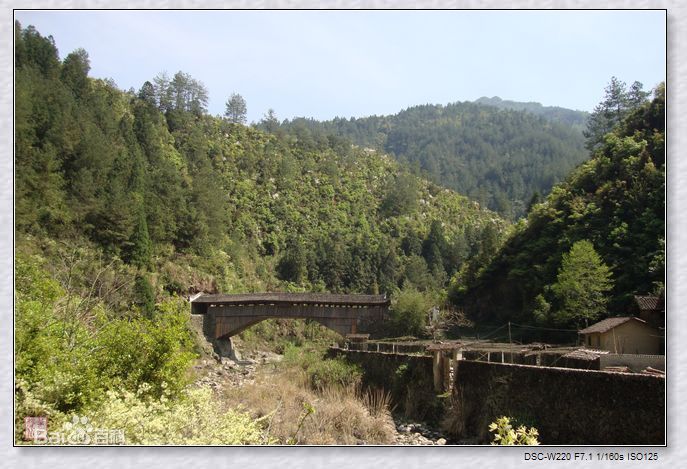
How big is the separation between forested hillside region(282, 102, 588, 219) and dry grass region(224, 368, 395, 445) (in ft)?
178

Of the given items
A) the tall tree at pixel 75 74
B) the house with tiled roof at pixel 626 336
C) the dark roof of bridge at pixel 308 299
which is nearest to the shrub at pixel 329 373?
the dark roof of bridge at pixel 308 299

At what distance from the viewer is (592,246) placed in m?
24.9

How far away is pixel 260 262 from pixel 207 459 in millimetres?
41869

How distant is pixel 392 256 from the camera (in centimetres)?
5175

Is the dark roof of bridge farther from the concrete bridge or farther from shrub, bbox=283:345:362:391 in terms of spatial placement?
shrub, bbox=283:345:362:391

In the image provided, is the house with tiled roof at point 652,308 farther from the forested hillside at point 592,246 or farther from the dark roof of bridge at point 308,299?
the dark roof of bridge at point 308,299

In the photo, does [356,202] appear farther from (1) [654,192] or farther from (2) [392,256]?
(1) [654,192]

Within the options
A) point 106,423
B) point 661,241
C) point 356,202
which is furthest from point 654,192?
point 356,202

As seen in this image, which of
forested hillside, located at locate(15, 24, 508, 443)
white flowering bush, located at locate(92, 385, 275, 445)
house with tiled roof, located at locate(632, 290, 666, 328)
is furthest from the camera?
house with tiled roof, located at locate(632, 290, 666, 328)

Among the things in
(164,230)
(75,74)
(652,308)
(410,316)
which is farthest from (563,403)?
(75,74)

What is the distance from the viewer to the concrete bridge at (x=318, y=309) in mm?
32500

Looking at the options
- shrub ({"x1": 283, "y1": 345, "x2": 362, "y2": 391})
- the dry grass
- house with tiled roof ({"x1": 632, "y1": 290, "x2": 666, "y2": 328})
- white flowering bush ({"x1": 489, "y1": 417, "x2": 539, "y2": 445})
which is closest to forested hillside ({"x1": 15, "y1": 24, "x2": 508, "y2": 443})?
the dry grass

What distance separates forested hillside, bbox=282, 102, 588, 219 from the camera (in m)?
88.6

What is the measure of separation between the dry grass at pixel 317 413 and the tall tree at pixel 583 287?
8577 mm
